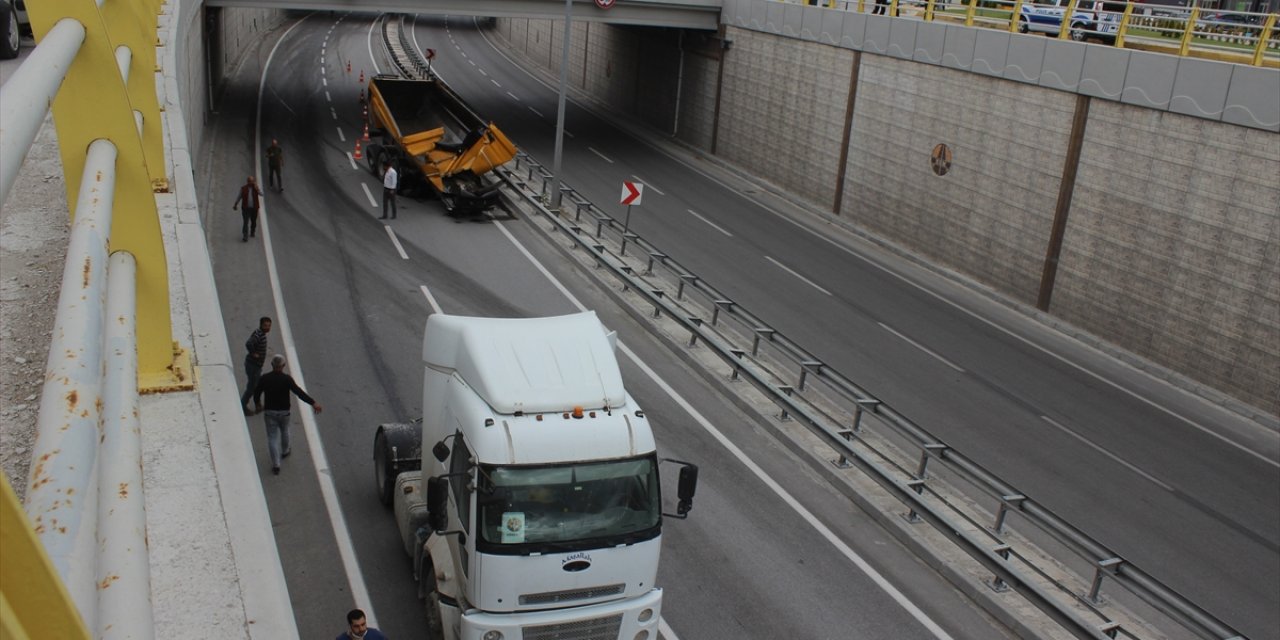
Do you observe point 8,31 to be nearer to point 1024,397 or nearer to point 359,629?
point 359,629

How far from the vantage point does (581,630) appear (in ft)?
30.8

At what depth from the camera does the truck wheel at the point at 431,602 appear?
1038 centimetres

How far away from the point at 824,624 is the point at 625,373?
24.9 feet

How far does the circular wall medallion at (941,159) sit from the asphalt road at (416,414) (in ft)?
38.8

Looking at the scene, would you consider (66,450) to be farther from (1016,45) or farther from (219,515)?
(1016,45)

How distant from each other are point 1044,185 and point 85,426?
26459mm

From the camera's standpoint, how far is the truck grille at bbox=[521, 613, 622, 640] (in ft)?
30.4

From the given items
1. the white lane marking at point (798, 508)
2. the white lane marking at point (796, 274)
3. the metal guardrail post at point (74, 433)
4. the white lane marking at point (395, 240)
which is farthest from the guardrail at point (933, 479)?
the metal guardrail post at point (74, 433)

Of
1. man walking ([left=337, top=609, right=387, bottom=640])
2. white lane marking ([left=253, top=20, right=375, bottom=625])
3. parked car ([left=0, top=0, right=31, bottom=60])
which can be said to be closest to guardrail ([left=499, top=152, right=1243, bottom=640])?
white lane marking ([left=253, top=20, right=375, bottom=625])

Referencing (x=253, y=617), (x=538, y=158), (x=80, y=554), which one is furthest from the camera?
(x=538, y=158)

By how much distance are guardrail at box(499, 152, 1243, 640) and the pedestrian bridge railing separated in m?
10.3

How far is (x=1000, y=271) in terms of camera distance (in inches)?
1069

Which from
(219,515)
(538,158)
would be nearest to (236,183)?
(538,158)

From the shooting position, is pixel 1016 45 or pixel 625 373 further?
pixel 1016 45
